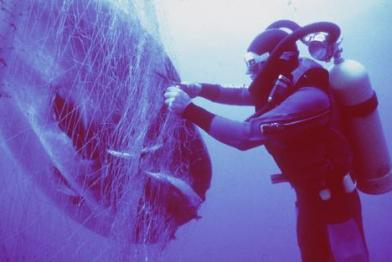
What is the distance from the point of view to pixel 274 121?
2107 millimetres

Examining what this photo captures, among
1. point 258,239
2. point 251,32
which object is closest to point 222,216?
point 258,239

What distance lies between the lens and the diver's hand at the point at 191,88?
259 centimetres

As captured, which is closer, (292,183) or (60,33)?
(60,33)

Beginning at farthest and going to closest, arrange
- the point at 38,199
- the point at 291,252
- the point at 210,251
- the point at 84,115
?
1. the point at 210,251
2. the point at 291,252
3. the point at 38,199
4. the point at 84,115

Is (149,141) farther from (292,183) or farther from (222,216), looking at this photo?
(222,216)

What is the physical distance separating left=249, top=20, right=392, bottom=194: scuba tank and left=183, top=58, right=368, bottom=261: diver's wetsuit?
0.46ft

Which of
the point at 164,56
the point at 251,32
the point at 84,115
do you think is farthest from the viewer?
the point at 251,32

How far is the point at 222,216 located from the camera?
38.3 metres

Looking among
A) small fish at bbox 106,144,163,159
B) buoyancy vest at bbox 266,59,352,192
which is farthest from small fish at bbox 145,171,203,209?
buoyancy vest at bbox 266,59,352,192

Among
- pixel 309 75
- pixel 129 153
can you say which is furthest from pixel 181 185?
pixel 309 75

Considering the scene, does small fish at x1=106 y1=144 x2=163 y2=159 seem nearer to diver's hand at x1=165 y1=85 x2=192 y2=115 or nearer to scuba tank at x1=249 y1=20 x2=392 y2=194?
diver's hand at x1=165 y1=85 x2=192 y2=115

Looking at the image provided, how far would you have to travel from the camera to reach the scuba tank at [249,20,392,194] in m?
2.30

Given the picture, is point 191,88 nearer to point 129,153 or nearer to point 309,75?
point 129,153

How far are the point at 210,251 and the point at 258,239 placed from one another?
5.79 m
